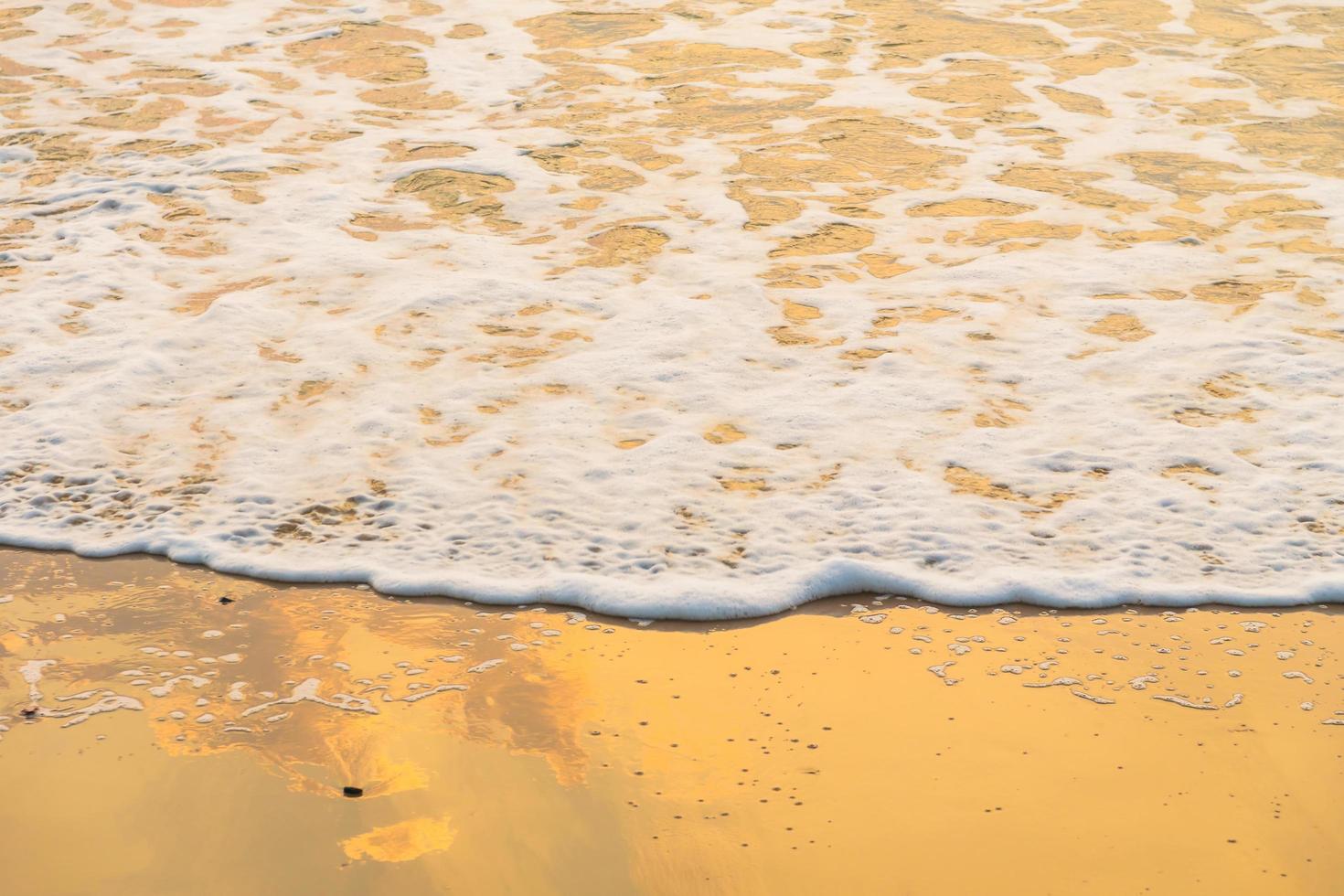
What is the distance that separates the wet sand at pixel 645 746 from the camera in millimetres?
2018

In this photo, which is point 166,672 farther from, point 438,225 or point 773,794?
point 438,225

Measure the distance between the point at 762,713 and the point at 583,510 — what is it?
2.80 ft

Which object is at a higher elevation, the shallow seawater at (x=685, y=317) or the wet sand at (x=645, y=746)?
the wet sand at (x=645, y=746)

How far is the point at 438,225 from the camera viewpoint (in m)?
4.91

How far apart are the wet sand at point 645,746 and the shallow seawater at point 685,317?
5.8 inches

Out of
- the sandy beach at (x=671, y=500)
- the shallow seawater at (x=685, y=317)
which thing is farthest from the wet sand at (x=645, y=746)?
the shallow seawater at (x=685, y=317)

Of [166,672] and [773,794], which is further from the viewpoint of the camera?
[166,672]

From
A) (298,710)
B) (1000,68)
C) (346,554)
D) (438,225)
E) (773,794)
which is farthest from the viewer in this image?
(1000,68)

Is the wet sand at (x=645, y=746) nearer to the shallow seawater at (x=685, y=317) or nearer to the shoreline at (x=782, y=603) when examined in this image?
the shoreline at (x=782, y=603)

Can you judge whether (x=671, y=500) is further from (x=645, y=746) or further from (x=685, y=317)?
(x=685, y=317)

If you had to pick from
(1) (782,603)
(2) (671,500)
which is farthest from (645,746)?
(2) (671,500)

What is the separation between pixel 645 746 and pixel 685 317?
6.70 ft

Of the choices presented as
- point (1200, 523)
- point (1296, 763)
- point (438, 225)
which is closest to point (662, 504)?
point (1200, 523)

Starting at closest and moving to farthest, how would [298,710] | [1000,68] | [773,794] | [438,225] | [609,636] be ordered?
[773,794] < [298,710] < [609,636] < [438,225] < [1000,68]
